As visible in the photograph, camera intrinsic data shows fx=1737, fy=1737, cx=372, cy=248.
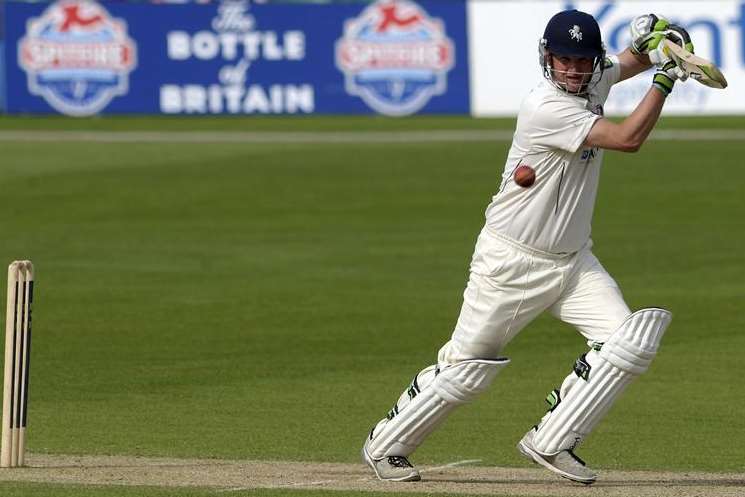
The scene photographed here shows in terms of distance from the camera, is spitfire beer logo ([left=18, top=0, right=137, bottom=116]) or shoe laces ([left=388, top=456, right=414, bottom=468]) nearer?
shoe laces ([left=388, top=456, right=414, bottom=468])

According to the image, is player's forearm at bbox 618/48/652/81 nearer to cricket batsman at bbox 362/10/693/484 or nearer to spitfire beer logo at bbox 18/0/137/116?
cricket batsman at bbox 362/10/693/484

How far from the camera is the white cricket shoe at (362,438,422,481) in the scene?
782cm

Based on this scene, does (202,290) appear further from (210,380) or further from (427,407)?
(427,407)

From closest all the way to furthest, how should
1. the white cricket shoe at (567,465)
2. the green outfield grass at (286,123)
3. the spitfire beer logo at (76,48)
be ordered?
the white cricket shoe at (567,465) → the green outfield grass at (286,123) → the spitfire beer logo at (76,48)

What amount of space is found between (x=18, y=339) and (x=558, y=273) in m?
2.39

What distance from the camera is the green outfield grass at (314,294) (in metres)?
9.52

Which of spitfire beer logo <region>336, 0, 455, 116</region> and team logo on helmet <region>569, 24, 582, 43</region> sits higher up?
team logo on helmet <region>569, 24, 582, 43</region>

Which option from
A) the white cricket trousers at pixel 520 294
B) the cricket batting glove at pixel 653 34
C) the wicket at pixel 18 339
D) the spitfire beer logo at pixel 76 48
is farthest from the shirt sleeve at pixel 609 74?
the spitfire beer logo at pixel 76 48

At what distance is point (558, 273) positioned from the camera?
758cm

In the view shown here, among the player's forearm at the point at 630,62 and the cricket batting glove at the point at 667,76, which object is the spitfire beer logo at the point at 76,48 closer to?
the player's forearm at the point at 630,62

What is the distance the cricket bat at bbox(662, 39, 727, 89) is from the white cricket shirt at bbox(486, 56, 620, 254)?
0.44 meters

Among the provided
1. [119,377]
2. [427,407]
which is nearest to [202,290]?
[119,377]

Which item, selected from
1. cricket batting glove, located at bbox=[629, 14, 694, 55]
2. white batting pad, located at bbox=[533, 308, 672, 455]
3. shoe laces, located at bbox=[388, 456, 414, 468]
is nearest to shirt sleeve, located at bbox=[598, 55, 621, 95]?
cricket batting glove, located at bbox=[629, 14, 694, 55]

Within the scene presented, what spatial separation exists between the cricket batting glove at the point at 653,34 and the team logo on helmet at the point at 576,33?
0.32 meters
